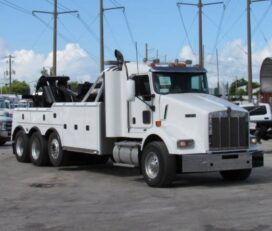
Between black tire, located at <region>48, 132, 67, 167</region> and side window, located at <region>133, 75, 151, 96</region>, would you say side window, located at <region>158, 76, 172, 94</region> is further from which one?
black tire, located at <region>48, 132, 67, 167</region>

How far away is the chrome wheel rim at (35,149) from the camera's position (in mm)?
18859

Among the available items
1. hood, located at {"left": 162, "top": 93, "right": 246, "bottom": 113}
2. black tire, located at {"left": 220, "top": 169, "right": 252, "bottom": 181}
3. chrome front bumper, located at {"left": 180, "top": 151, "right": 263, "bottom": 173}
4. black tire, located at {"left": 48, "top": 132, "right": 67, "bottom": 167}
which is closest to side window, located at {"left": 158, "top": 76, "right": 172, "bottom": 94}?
hood, located at {"left": 162, "top": 93, "right": 246, "bottom": 113}

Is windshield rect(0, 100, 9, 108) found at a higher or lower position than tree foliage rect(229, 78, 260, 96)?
lower

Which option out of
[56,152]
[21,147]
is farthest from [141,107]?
[21,147]

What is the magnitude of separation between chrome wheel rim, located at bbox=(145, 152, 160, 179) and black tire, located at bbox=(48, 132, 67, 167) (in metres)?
4.37

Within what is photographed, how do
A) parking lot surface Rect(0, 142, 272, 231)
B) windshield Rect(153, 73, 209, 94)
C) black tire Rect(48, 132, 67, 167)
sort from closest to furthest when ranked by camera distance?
1. parking lot surface Rect(0, 142, 272, 231)
2. windshield Rect(153, 73, 209, 94)
3. black tire Rect(48, 132, 67, 167)

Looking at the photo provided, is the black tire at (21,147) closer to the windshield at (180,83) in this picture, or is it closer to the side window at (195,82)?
the windshield at (180,83)

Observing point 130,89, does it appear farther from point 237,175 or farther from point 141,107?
point 237,175

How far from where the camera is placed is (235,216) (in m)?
9.78

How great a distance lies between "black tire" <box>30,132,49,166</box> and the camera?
18.5m

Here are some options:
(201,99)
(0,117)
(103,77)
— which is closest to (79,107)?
(103,77)

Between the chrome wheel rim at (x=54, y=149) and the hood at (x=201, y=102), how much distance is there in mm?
4976

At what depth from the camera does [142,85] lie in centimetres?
1468

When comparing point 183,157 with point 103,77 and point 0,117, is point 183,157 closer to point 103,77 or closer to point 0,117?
point 103,77
